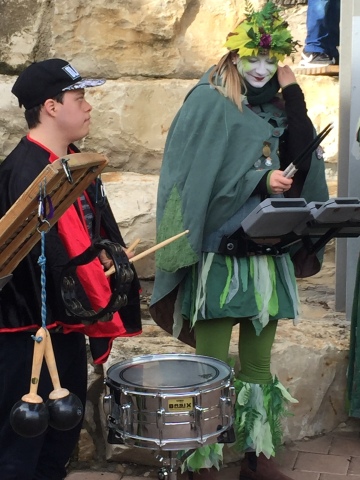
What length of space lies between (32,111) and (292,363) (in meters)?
1.91

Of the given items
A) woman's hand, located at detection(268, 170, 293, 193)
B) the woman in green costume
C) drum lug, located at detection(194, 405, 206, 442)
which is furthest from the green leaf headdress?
drum lug, located at detection(194, 405, 206, 442)

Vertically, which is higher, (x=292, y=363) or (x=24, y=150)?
(x=24, y=150)

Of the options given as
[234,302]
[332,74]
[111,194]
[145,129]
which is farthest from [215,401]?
[332,74]

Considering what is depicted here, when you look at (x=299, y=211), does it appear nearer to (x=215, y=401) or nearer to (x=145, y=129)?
(x=215, y=401)

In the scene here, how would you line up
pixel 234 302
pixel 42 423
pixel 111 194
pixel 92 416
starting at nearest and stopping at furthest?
pixel 42 423
pixel 234 302
pixel 92 416
pixel 111 194

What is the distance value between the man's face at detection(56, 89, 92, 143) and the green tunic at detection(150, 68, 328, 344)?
0.60 metres

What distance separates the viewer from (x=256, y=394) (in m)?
3.87

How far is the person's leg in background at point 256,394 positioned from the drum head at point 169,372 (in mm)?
428

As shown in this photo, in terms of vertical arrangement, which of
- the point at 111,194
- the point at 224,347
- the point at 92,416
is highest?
the point at 111,194

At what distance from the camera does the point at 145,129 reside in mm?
5742

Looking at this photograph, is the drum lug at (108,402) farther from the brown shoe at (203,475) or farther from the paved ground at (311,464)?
the paved ground at (311,464)

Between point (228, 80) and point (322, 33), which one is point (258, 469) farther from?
point (322, 33)

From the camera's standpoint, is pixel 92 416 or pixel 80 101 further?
pixel 92 416

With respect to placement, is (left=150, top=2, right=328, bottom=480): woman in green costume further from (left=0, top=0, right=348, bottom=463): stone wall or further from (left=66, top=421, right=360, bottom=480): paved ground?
(left=0, top=0, right=348, bottom=463): stone wall
